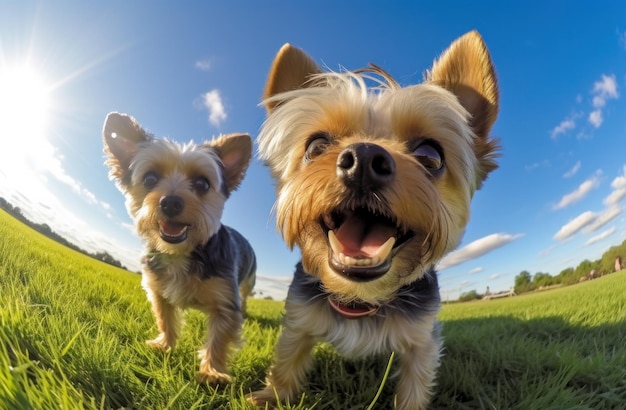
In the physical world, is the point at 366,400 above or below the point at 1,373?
below

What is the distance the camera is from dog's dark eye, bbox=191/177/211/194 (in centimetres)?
462

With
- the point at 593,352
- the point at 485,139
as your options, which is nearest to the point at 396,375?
the point at 593,352

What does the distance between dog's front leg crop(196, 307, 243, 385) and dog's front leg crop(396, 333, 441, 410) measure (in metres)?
1.29

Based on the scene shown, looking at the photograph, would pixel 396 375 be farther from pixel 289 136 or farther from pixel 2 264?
pixel 2 264

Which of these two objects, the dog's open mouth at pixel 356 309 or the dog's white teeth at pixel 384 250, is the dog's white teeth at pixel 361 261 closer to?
the dog's white teeth at pixel 384 250

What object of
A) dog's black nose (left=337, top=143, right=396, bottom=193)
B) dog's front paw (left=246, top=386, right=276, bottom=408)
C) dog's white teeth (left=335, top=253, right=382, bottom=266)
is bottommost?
dog's front paw (left=246, top=386, right=276, bottom=408)

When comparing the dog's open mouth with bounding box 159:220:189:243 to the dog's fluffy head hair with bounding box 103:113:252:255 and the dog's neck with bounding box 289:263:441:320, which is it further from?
the dog's neck with bounding box 289:263:441:320

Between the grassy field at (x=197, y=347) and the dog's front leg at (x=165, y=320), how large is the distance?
0.08 m

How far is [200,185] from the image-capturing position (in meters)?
4.65

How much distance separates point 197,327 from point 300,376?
67.6 inches

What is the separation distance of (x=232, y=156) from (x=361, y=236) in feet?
9.43

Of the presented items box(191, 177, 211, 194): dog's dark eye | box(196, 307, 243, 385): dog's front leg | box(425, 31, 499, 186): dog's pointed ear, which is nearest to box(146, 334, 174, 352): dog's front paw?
box(196, 307, 243, 385): dog's front leg

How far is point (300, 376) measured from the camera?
3.28 metres

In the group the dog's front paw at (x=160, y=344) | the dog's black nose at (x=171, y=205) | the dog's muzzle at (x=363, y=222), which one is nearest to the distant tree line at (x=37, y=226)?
the dog's front paw at (x=160, y=344)
